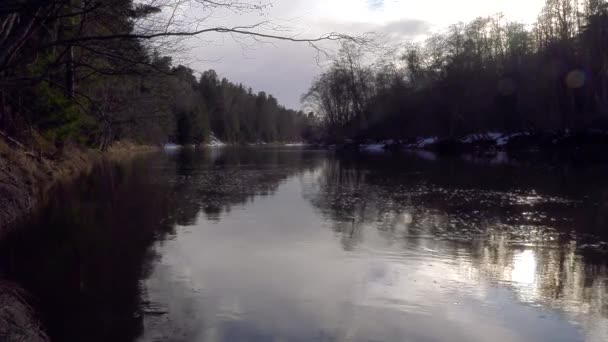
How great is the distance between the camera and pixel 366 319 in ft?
20.2

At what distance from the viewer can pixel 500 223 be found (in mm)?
12156

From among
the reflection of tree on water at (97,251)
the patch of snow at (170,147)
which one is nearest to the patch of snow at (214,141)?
the patch of snow at (170,147)

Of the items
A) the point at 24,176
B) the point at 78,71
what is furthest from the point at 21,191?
the point at 78,71

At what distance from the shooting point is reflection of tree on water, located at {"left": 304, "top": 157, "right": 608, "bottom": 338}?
7.48m

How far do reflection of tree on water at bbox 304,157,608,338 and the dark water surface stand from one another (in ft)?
0.16

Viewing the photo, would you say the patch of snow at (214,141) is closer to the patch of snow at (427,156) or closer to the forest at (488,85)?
the forest at (488,85)

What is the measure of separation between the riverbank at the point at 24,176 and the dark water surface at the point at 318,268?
0.63 meters

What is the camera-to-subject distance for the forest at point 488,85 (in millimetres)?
43156

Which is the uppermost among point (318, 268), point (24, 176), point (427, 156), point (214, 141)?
point (214, 141)

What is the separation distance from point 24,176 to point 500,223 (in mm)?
13761

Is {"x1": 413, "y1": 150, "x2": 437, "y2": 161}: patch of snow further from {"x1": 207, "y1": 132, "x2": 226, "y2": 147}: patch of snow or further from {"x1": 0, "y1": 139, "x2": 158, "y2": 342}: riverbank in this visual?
{"x1": 207, "y1": 132, "x2": 226, "y2": 147}: patch of snow

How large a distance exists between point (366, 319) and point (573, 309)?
8.49ft

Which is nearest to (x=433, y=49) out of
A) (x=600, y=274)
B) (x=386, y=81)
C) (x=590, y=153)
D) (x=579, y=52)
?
(x=386, y=81)

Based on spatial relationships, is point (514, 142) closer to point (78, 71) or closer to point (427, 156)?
point (427, 156)
